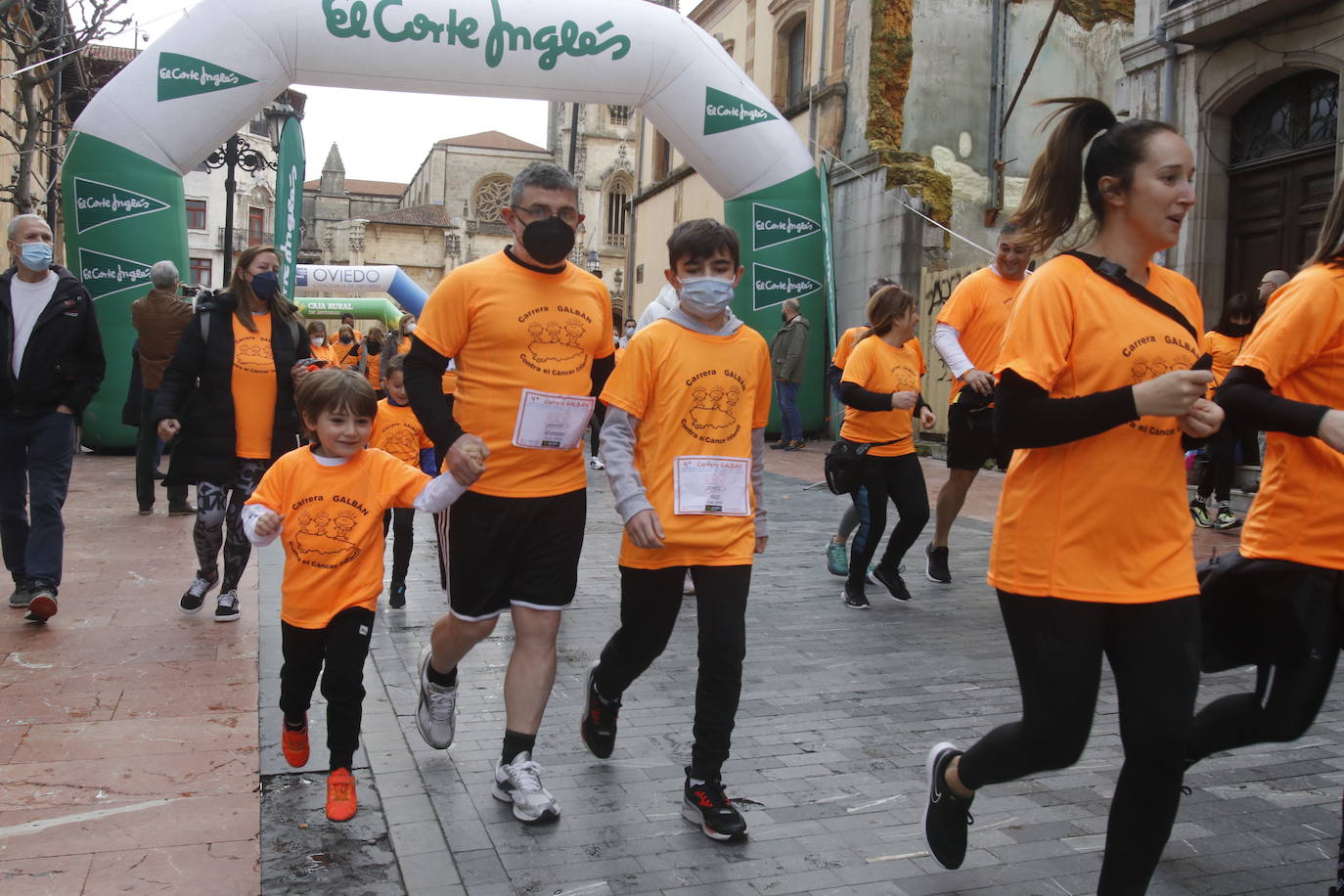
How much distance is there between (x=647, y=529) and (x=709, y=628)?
14.2 inches

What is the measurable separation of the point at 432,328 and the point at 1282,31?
10681 millimetres

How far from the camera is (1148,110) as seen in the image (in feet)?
44.2

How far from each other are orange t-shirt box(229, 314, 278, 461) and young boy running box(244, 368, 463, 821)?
8.15 ft

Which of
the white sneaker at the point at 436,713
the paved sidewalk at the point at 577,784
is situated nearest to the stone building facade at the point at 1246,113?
the paved sidewalk at the point at 577,784

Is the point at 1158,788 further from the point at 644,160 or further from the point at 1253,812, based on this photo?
the point at 644,160

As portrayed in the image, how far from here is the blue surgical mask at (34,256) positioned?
6387mm

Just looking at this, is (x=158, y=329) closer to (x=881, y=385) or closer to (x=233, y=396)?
(x=233, y=396)

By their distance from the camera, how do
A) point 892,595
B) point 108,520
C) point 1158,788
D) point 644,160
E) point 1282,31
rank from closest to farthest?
point 1158,788 < point 892,595 < point 108,520 < point 1282,31 < point 644,160

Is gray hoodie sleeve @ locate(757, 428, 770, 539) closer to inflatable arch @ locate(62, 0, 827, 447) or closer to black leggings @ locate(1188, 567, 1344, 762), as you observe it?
black leggings @ locate(1188, 567, 1344, 762)

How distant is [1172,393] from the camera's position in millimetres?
2637

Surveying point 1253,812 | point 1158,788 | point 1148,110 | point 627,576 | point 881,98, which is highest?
point 881,98

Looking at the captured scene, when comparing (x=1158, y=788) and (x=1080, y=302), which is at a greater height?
(x=1080, y=302)

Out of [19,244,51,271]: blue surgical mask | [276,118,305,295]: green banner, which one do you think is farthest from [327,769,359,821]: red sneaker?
[276,118,305,295]: green banner

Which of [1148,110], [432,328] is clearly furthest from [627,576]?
[1148,110]
